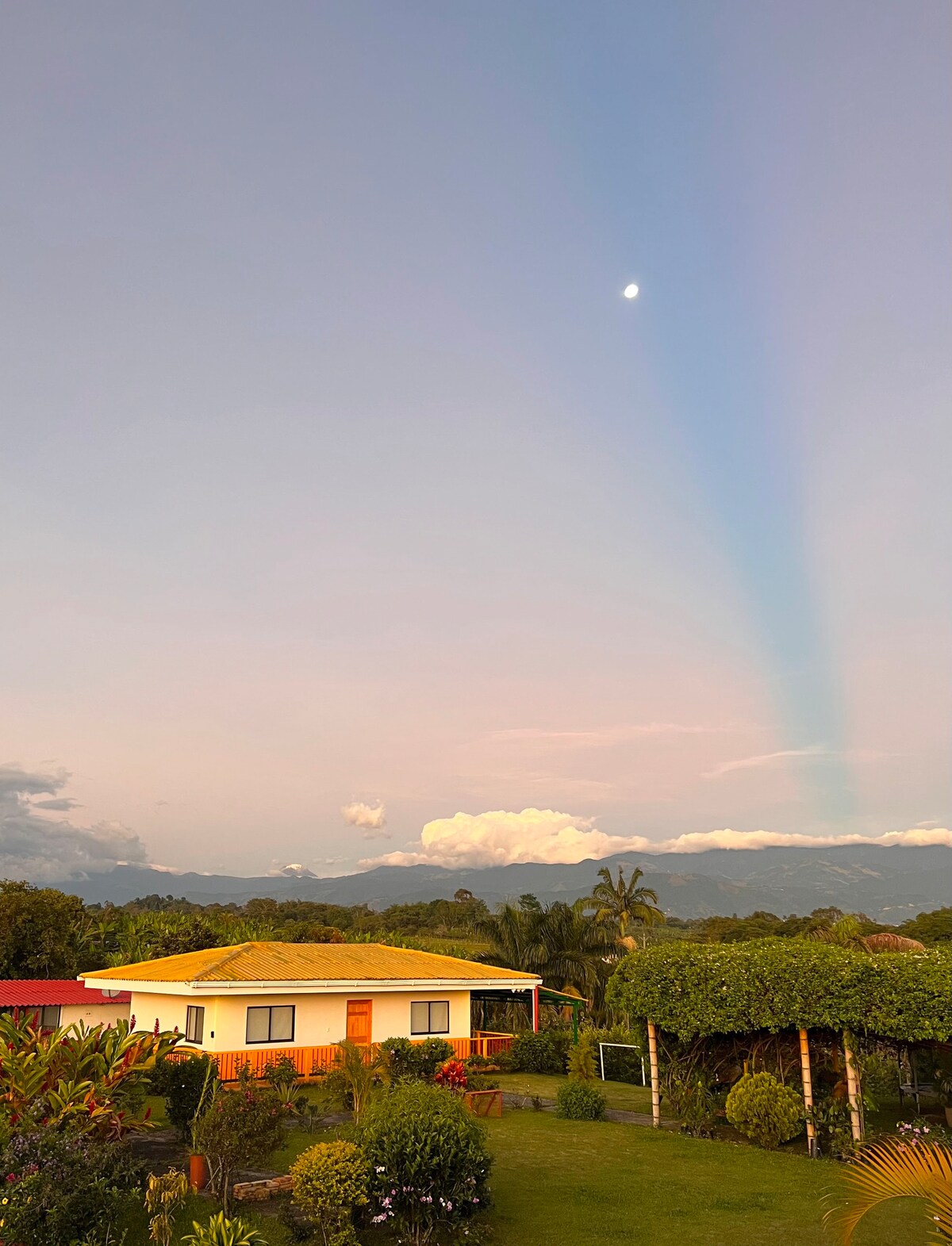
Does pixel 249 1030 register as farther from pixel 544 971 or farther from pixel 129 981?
pixel 544 971

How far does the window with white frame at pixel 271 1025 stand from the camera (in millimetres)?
22625

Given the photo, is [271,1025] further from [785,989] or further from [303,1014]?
[785,989]

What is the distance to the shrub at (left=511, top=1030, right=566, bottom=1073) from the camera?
27.7 metres

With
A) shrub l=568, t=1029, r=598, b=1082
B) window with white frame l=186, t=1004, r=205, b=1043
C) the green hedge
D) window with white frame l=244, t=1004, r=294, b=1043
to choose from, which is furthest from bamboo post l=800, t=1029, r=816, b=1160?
window with white frame l=186, t=1004, r=205, b=1043

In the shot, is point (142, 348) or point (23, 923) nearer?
point (142, 348)

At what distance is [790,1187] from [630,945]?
32376 mm

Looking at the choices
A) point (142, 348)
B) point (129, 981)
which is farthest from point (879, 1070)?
point (142, 348)

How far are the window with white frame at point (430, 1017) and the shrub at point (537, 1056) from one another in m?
2.71

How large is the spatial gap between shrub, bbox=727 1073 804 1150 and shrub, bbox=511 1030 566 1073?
1135 cm

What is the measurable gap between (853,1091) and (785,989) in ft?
Result: 6.55

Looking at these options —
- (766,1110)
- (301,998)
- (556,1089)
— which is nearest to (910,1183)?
(766,1110)

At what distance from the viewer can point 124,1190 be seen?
10.7m

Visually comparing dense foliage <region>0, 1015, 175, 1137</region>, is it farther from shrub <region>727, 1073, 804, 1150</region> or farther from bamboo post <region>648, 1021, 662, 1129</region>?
shrub <region>727, 1073, 804, 1150</region>

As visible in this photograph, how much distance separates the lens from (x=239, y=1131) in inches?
457
